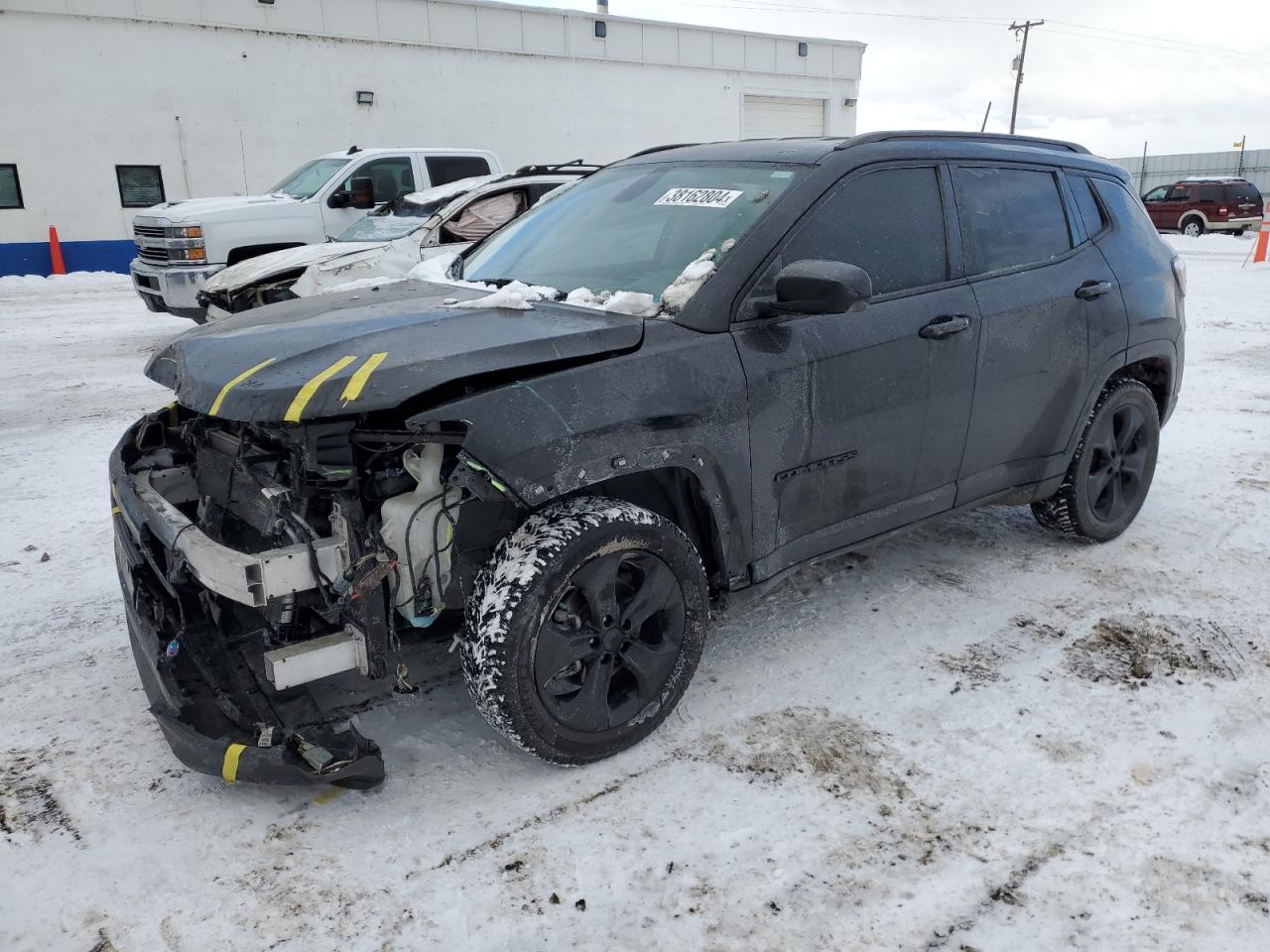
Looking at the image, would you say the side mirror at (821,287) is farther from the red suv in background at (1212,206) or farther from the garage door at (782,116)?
the red suv in background at (1212,206)

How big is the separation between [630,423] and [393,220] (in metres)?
7.87

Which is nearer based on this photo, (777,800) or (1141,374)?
(777,800)

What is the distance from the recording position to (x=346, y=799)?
288 cm

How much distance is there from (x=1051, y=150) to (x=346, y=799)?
405 cm

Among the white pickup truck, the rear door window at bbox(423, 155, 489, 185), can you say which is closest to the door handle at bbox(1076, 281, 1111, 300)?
the white pickup truck

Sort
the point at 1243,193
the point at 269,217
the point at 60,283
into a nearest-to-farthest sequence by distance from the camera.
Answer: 1. the point at 269,217
2. the point at 60,283
3. the point at 1243,193

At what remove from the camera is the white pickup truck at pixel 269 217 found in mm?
10234

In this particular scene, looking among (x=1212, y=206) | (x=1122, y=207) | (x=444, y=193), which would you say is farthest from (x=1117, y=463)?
(x=1212, y=206)

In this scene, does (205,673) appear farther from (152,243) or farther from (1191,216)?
(1191,216)

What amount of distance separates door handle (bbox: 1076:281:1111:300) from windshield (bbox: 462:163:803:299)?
1581 mm

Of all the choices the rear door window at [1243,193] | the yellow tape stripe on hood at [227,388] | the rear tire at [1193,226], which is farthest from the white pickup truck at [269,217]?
the rear door window at [1243,193]

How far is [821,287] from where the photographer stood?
3.01 meters

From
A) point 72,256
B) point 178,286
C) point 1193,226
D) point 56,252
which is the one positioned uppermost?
point 178,286

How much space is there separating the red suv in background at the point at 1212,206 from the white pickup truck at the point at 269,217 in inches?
913
